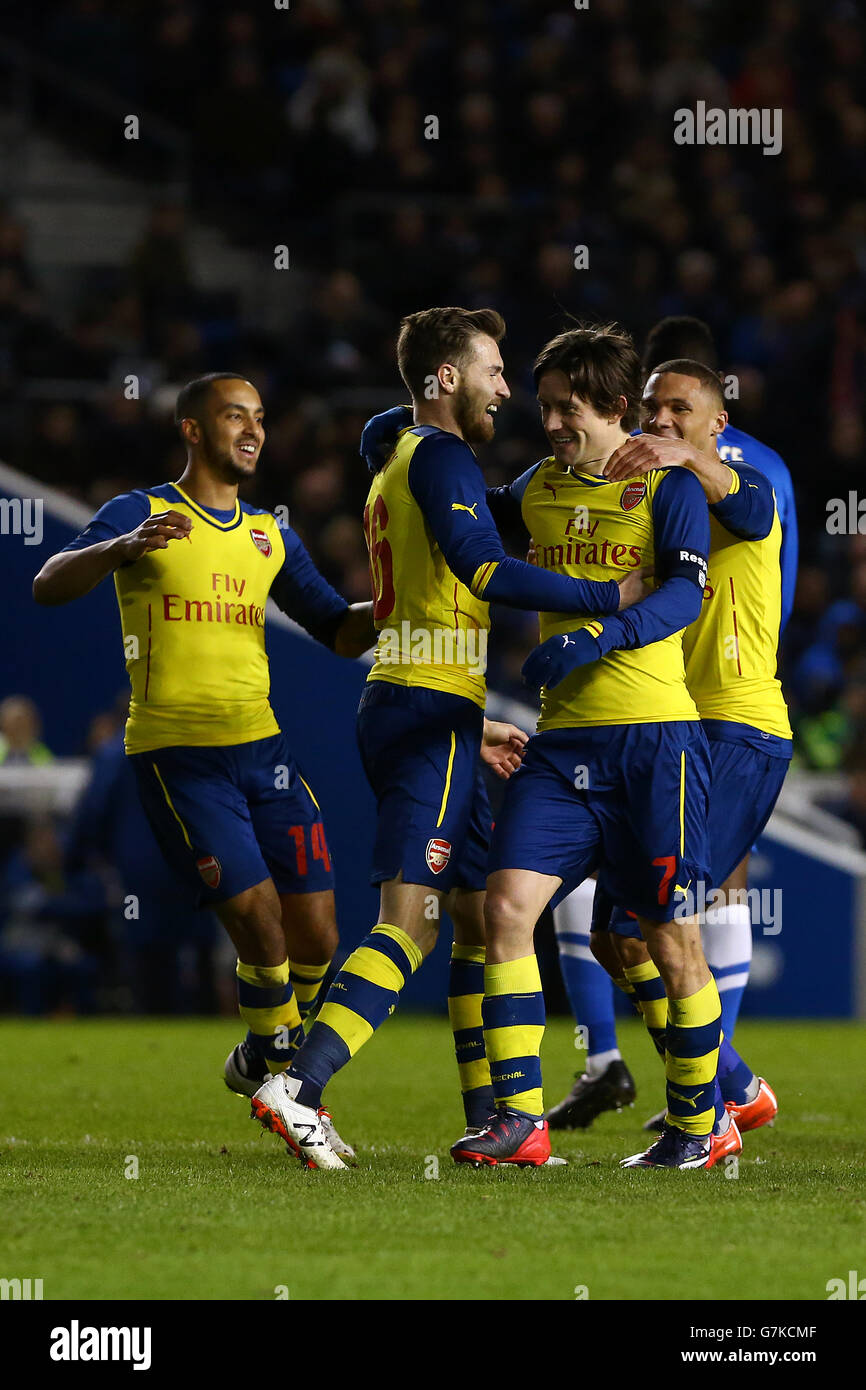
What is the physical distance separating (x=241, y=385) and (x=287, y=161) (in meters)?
10.1

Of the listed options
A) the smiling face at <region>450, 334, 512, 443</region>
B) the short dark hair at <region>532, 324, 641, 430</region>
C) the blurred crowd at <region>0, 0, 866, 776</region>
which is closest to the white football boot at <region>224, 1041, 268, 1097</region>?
the smiling face at <region>450, 334, 512, 443</region>

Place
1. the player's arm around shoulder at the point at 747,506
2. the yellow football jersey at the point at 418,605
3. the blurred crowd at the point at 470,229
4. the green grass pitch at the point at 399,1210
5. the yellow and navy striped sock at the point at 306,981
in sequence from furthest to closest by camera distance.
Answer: the blurred crowd at the point at 470,229
the yellow and navy striped sock at the point at 306,981
the player's arm around shoulder at the point at 747,506
the yellow football jersey at the point at 418,605
the green grass pitch at the point at 399,1210

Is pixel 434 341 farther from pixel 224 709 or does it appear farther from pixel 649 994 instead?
pixel 649 994

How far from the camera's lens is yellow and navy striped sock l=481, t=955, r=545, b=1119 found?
479cm

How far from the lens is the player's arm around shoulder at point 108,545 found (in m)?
5.16

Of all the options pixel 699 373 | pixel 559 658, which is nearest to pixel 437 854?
pixel 559 658

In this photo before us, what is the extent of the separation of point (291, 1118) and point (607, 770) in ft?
3.79

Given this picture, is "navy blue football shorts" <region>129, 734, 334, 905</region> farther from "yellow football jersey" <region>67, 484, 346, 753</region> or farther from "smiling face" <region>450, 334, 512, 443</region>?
"smiling face" <region>450, 334, 512, 443</region>

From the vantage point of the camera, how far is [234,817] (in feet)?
18.5

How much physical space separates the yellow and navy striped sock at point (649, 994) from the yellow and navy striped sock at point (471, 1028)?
523mm

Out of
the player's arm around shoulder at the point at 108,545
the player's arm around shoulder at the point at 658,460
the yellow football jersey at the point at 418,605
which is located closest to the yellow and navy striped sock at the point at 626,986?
the yellow football jersey at the point at 418,605

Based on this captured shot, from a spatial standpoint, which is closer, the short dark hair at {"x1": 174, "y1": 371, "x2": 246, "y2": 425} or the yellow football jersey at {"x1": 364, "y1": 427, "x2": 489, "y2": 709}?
the yellow football jersey at {"x1": 364, "y1": 427, "x2": 489, "y2": 709}

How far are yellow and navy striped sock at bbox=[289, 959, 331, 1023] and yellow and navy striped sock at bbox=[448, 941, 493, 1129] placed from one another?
0.78m

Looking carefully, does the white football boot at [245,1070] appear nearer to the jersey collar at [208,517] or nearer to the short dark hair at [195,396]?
the jersey collar at [208,517]
